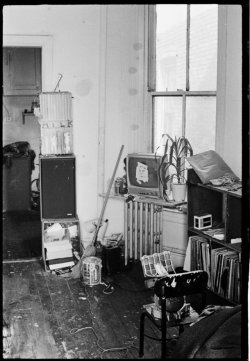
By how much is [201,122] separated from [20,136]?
4.53 metres

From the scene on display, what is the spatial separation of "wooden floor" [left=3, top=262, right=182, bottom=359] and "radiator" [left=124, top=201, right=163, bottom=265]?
0.82ft

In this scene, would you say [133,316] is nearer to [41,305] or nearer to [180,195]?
[41,305]

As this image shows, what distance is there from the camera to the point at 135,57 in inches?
256

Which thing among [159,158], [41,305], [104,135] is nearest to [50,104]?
[104,135]

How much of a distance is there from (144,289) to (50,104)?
2303mm

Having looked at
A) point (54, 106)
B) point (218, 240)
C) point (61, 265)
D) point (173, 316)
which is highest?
point (54, 106)

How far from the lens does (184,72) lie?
5867 millimetres

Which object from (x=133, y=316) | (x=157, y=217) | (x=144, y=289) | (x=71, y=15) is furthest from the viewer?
(x=71, y=15)

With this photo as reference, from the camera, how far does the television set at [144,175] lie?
5879 millimetres

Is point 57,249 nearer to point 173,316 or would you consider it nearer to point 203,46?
point 173,316

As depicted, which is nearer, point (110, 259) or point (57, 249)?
point (110, 259)

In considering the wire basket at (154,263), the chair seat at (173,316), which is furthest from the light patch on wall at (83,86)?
the chair seat at (173,316)

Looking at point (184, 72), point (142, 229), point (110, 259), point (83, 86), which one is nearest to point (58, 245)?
point (110, 259)

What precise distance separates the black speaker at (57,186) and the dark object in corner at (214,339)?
11.2 feet
